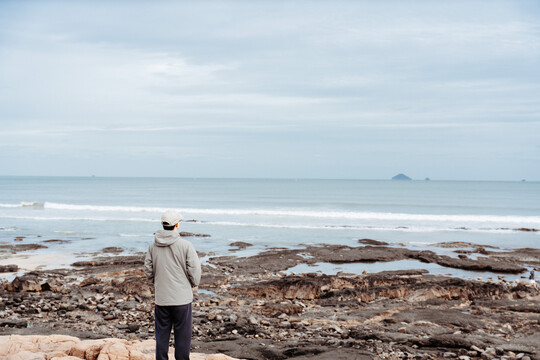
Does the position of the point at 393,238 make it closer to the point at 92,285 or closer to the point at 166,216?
the point at 92,285

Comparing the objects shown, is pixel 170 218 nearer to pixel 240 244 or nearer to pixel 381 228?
pixel 240 244

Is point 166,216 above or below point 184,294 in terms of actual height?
above

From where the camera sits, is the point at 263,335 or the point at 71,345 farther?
the point at 263,335

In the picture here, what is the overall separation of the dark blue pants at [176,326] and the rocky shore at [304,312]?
1540mm

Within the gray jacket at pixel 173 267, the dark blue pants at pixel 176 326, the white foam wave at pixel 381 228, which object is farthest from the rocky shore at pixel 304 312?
the white foam wave at pixel 381 228

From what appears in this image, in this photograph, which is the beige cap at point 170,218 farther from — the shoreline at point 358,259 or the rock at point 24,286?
the shoreline at point 358,259

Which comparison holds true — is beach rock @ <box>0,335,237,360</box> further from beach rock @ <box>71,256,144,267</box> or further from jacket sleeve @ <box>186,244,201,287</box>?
beach rock @ <box>71,256,144,267</box>

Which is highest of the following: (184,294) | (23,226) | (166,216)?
(166,216)

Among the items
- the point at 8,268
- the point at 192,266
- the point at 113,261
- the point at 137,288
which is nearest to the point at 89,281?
the point at 137,288

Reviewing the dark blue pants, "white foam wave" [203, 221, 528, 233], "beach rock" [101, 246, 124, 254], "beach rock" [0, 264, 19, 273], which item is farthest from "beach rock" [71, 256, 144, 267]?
"white foam wave" [203, 221, 528, 233]

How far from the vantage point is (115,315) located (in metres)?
9.16

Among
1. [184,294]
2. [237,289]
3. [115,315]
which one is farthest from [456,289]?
[184,294]

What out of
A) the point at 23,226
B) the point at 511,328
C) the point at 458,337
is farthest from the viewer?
the point at 23,226

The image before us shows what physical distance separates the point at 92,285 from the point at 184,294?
27.4ft
